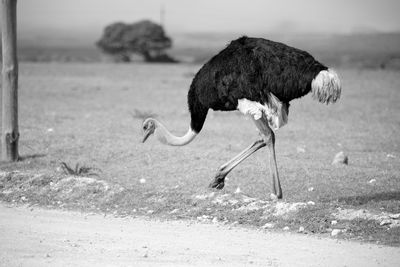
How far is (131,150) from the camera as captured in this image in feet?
36.8

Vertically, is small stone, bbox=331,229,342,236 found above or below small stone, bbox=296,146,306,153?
above

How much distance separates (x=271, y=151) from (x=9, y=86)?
13.7 feet

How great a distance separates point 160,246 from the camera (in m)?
6.34

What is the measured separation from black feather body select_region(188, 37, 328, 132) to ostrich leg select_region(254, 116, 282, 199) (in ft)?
1.08

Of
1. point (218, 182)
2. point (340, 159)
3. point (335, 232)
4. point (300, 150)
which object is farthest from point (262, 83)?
point (300, 150)

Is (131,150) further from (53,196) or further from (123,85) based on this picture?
(123,85)

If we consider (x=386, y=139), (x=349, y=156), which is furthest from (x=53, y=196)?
(x=386, y=139)

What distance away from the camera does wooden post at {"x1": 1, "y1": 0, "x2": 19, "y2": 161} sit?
9961 mm

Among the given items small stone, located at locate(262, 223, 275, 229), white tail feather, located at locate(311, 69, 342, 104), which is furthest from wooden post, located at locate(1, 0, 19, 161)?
white tail feather, located at locate(311, 69, 342, 104)

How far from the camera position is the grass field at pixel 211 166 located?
24.8ft

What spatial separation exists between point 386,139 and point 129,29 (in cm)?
4979

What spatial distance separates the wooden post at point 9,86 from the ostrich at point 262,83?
3.19m

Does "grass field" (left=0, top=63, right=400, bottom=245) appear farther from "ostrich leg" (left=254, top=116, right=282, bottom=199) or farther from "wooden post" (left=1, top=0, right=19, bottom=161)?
"wooden post" (left=1, top=0, right=19, bottom=161)

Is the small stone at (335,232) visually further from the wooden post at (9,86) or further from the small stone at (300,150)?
the wooden post at (9,86)
